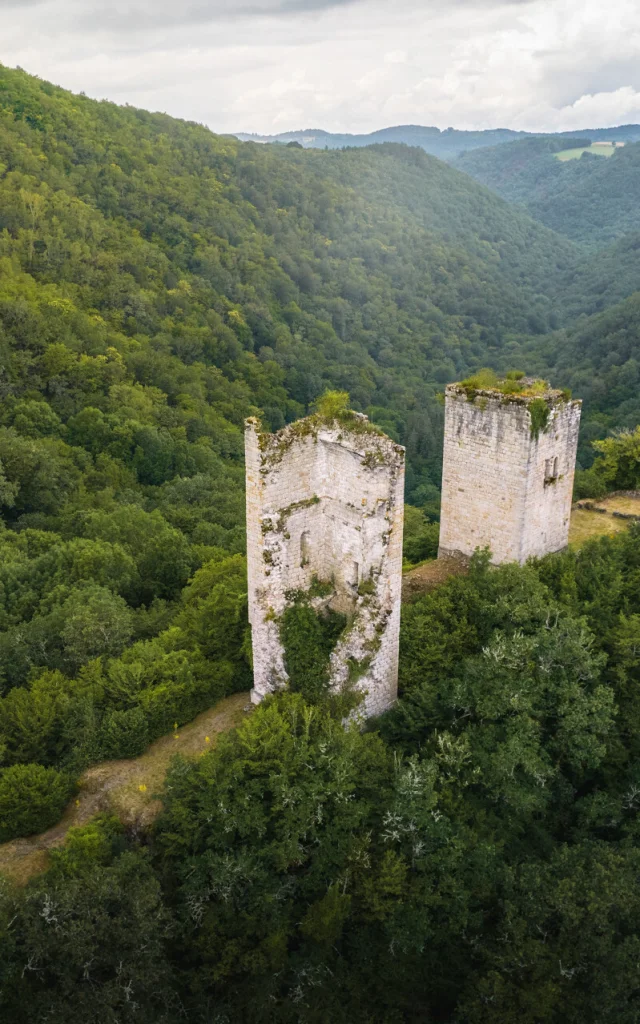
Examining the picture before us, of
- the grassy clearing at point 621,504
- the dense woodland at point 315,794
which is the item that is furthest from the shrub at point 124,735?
the grassy clearing at point 621,504

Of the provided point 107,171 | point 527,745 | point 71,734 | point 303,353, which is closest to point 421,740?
point 527,745

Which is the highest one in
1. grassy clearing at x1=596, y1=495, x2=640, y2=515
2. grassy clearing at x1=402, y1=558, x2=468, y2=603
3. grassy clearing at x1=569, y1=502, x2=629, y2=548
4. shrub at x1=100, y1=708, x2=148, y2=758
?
grassy clearing at x1=596, y1=495, x2=640, y2=515

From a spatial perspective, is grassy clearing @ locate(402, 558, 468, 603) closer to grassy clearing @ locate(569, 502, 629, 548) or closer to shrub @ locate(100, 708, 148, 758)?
grassy clearing @ locate(569, 502, 629, 548)

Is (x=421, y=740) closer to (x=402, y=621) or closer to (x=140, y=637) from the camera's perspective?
(x=402, y=621)

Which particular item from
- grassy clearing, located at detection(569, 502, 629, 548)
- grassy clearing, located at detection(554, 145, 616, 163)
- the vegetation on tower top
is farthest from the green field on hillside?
the vegetation on tower top

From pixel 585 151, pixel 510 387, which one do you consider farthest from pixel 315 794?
pixel 585 151

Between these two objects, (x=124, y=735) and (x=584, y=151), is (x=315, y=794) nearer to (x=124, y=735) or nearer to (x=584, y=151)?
(x=124, y=735)
